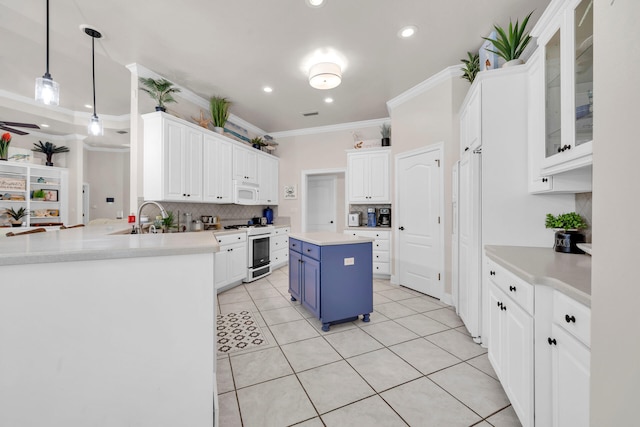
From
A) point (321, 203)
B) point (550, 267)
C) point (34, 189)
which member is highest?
point (34, 189)

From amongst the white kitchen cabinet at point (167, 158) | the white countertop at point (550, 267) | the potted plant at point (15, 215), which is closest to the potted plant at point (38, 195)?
the potted plant at point (15, 215)

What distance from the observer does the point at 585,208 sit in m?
1.80

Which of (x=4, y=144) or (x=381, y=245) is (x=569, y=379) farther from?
(x=4, y=144)

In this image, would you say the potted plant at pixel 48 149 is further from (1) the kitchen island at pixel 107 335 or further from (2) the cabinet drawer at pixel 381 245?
(2) the cabinet drawer at pixel 381 245

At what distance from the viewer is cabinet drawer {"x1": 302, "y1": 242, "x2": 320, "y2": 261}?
8.64ft

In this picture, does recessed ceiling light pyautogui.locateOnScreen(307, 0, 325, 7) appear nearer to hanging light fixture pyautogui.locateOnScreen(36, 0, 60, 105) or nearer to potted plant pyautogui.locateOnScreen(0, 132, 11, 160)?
hanging light fixture pyautogui.locateOnScreen(36, 0, 60, 105)

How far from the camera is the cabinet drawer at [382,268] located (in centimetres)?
445

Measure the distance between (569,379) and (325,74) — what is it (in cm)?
328

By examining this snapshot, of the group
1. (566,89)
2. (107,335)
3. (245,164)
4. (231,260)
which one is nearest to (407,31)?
(566,89)

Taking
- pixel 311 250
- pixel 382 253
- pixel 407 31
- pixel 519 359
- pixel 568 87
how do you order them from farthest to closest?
pixel 382 253 < pixel 311 250 < pixel 407 31 < pixel 568 87 < pixel 519 359

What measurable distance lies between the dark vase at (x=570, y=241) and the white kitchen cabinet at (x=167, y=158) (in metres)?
3.93

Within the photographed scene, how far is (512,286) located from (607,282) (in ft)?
2.84

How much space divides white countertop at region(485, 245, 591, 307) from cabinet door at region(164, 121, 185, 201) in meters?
3.54

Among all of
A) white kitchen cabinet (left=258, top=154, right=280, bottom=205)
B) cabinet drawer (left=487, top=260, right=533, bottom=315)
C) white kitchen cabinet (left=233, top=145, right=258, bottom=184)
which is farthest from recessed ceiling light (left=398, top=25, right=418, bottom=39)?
white kitchen cabinet (left=258, top=154, right=280, bottom=205)
